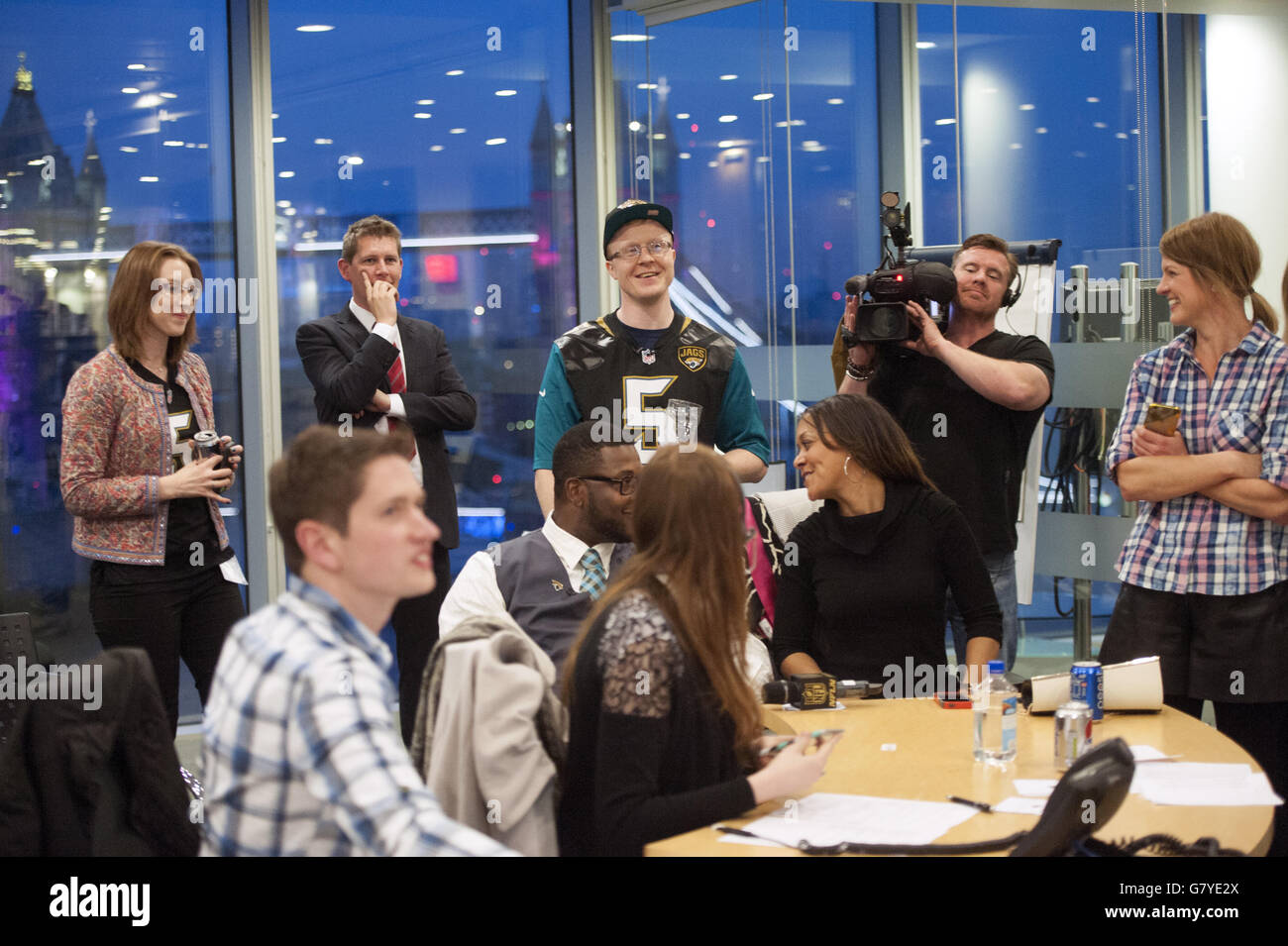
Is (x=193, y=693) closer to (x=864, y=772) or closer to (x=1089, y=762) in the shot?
(x=864, y=772)

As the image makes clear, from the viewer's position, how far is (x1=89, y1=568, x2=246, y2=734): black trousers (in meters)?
3.35

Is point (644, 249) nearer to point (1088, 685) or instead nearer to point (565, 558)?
point (565, 558)

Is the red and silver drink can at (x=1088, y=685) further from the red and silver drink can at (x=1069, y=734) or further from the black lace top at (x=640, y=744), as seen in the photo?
the black lace top at (x=640, y=744)

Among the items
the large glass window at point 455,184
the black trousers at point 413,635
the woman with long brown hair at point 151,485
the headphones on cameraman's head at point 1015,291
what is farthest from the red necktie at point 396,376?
the headphones on cameraman's head at point 1015,291

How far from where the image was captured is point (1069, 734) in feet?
7.59

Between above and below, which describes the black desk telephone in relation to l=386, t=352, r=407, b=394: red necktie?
below

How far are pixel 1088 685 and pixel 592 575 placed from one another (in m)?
1.06

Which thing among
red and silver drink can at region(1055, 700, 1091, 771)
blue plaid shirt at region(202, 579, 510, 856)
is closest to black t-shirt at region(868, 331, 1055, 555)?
red and silver drink can at region(1055, 700, 1091, 771)

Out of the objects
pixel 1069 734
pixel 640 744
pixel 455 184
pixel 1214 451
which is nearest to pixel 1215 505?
pixel 1214 451

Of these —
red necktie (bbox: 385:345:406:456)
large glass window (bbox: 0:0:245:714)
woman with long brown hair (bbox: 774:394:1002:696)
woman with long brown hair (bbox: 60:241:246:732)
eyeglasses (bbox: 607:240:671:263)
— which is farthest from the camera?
large glass window (bbox: 0:0:245:714)

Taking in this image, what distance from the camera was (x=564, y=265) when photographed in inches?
246

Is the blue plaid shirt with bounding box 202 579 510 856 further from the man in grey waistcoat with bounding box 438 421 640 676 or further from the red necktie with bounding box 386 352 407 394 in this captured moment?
the red necktie with bounding box 386 352 407 394

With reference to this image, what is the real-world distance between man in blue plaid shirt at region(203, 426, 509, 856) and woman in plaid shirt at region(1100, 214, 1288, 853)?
2031 mm

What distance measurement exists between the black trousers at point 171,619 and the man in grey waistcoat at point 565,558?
3.17 feet
